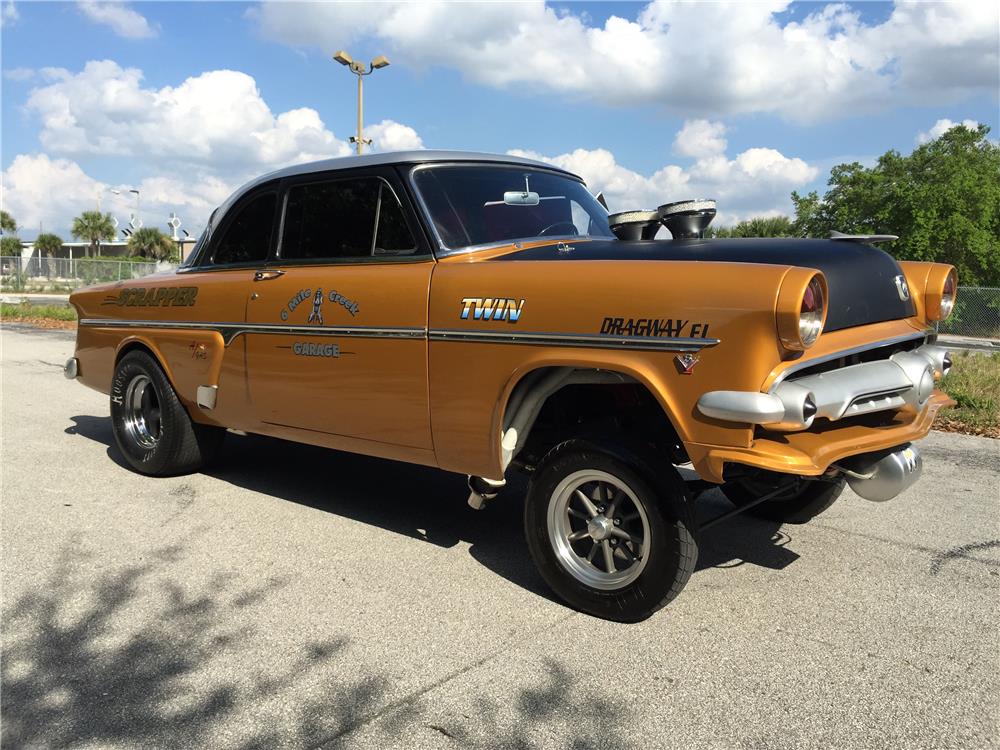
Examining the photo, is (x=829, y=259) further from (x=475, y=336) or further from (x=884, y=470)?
(x=475, y=336)

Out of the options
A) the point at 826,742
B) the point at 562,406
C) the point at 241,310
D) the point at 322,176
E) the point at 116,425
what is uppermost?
the point at 322,176

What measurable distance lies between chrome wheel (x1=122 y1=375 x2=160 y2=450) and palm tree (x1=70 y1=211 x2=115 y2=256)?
70.6 m

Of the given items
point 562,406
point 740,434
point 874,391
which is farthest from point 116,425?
point 874,391

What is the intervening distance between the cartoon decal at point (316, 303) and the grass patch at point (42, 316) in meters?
17.6

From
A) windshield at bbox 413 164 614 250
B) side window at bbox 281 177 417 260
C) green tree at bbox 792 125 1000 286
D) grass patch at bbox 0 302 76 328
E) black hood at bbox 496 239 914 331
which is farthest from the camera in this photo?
green tree at bbox 792 125 1000 286

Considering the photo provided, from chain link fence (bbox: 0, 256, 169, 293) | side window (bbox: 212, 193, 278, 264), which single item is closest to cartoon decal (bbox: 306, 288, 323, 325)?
side window (bbox: 212, 193, 278, 264)

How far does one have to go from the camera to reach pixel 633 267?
3.03m

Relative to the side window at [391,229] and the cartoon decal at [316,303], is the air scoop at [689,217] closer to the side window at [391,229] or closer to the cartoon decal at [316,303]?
the side window at [391,229]

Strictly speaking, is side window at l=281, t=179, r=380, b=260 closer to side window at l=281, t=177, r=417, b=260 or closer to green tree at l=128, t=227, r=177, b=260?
side window at l=281, t=177, r=417, b=260

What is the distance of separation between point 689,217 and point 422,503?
2346 mm

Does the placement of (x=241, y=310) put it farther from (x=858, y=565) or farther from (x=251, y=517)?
(x=858, y=565)

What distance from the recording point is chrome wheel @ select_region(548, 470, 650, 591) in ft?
10.4

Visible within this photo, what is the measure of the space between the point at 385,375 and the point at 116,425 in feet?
9.41
